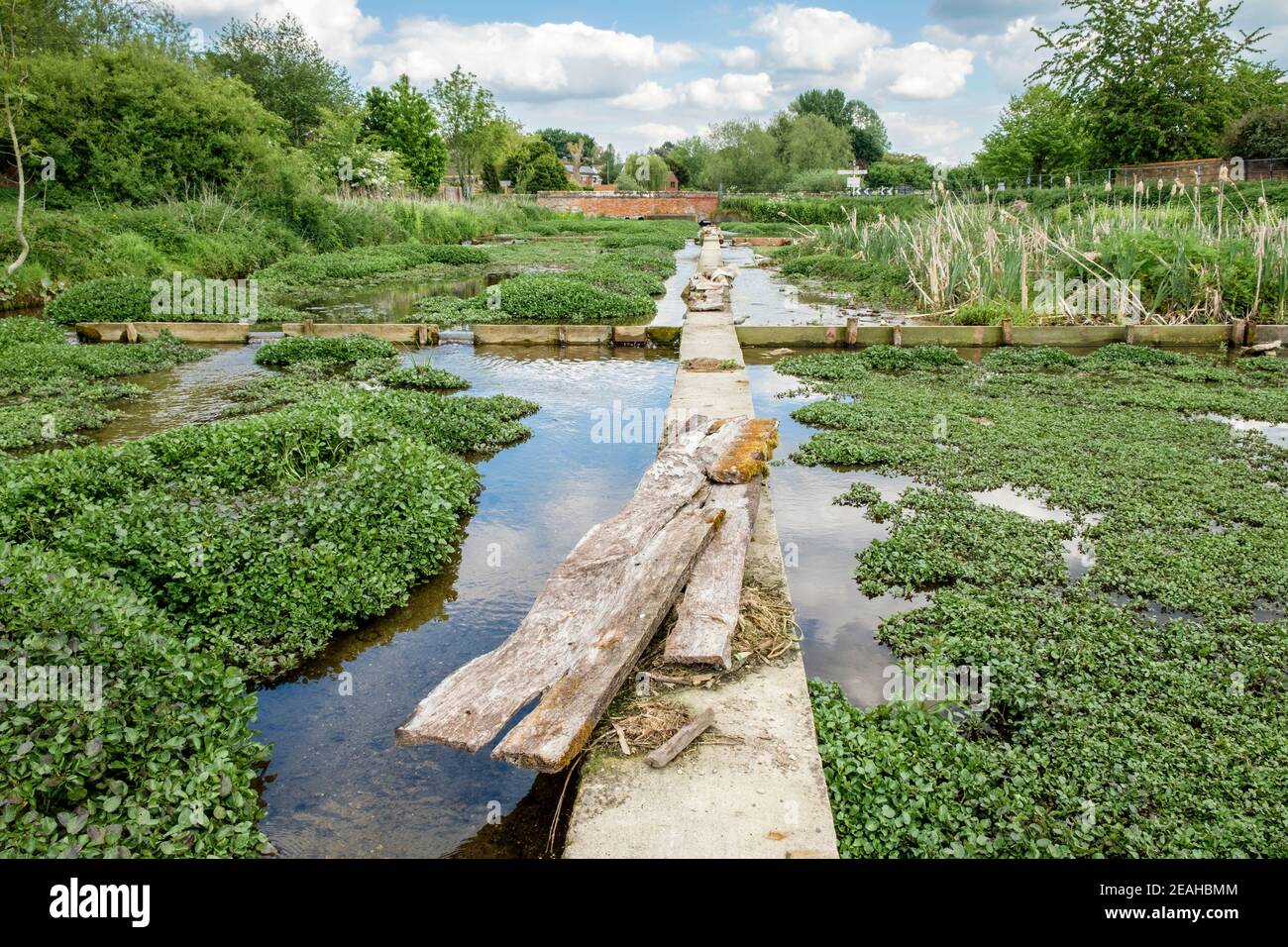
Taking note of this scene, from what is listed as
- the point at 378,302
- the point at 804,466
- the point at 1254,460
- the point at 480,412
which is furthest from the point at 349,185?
the point at 1254,460

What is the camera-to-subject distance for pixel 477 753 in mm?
3494

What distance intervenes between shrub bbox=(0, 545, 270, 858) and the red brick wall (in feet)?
177

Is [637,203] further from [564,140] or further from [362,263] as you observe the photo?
[564,140]

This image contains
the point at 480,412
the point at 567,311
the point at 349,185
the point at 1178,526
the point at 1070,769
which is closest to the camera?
the point at 1070,769

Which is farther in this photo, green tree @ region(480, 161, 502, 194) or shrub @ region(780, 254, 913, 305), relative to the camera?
green tree @ region(480, 161, 502, 194)

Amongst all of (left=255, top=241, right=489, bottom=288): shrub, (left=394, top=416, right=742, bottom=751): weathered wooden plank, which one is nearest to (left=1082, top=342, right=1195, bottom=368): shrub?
(left=394, top=416, right=742, bottom=751): weathered wooden plank

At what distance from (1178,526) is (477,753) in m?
4.58

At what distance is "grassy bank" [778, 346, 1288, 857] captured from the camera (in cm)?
292

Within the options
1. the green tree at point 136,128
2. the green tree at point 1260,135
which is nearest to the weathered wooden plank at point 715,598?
the green tree at point 136,128

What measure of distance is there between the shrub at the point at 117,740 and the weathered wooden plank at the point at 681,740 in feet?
4.45

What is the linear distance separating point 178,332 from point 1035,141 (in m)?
41.2

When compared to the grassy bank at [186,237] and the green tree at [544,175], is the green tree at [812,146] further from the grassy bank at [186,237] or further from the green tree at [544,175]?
the grassy bank at [186,237]

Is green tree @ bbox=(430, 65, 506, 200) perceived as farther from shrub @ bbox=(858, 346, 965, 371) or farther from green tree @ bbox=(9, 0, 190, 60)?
shrub @ bbox=(858, 346, 965, 371)
